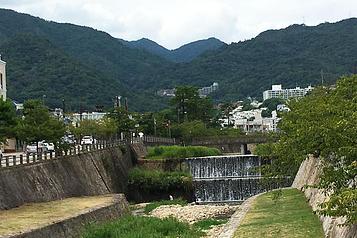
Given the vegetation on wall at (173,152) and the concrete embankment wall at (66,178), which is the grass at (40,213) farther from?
the vegetation on wall at (173,152)

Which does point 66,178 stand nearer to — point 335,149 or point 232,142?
point 335,149

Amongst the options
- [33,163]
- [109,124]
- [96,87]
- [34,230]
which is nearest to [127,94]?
[96,87]

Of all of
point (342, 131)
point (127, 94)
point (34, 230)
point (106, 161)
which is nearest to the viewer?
point (342, 131)

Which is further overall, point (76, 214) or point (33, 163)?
point (33, 163)

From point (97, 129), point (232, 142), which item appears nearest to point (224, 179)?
point (232, 142)

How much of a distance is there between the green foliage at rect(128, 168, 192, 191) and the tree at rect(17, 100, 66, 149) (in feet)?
40.8

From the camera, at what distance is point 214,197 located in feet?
169

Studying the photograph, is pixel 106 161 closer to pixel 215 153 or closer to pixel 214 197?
pixel 214 197

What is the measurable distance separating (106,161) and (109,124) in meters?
29.0

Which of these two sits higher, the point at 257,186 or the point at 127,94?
the point at 127,94

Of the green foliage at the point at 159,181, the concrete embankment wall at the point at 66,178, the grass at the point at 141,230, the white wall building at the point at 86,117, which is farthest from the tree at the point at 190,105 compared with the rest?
the grass at the point at 141,230

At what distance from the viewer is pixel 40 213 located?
2467 cm

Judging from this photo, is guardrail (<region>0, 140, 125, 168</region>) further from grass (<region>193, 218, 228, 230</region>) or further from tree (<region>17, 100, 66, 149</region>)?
grass (<region>193, 218, 228, 230</region>)

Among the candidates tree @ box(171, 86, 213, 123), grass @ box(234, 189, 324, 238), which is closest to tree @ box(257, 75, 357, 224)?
grass @ box(234, 189, 324, 238)
